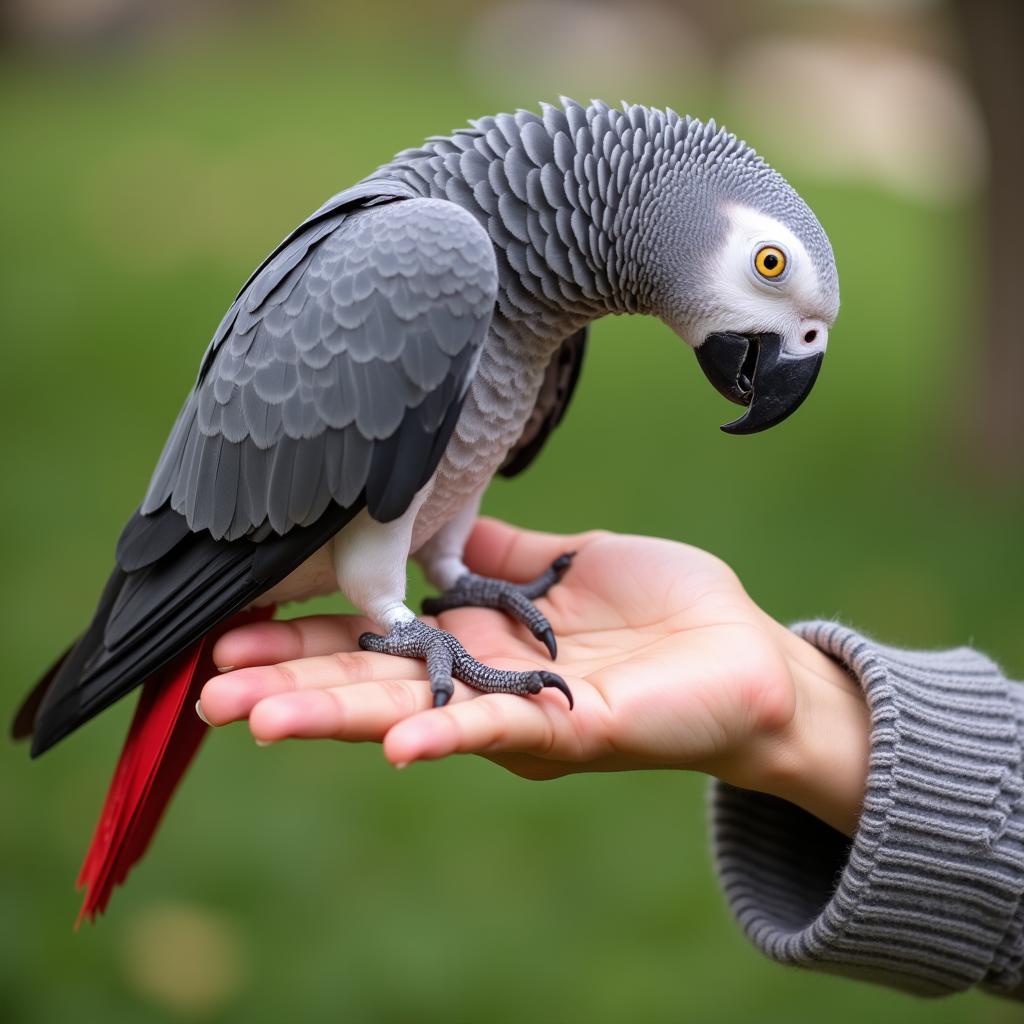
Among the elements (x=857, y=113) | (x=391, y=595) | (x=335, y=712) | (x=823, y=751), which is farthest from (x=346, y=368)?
(x=857, y=113)

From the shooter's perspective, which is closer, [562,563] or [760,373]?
[760,373]

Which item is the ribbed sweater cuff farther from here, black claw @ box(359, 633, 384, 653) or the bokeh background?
the bokeh background

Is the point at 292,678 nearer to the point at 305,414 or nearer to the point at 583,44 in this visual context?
the point at 305,414

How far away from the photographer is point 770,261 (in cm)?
120

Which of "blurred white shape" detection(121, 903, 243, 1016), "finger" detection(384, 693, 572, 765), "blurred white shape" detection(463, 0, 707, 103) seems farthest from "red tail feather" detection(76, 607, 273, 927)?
"blurred white shape" detection(463, 0, 707, 103)

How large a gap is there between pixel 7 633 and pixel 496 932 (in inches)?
53.3

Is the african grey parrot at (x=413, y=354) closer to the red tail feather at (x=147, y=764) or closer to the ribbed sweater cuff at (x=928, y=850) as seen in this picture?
the red tail feather at (x=147, y=764)

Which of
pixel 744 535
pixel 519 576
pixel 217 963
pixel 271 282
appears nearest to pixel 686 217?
pixel 271 282

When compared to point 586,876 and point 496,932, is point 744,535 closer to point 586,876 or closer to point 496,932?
point 586,876

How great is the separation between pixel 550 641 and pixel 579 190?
0.51m

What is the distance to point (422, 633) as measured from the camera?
128 cm

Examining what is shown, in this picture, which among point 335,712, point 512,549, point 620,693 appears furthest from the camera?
point 512,549

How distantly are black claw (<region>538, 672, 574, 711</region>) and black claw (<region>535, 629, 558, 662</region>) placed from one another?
175mm

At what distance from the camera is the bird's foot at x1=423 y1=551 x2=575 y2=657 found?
146cm
